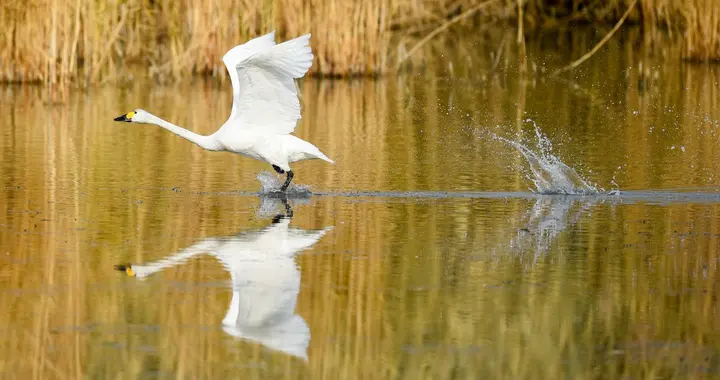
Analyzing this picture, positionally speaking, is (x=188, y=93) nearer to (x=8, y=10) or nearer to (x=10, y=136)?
(x=8, y=10)

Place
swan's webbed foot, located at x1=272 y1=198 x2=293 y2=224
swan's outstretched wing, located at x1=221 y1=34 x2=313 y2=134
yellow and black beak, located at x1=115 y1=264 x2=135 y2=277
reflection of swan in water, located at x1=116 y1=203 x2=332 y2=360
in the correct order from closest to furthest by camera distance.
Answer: reflection of swan in water, located at x1=116 y1=203 x2=332 y2=360 → yellow and black beak, located at x1=115 y1=264 x2=135 y2=277 → swan's webbed foot, located at x1=272 y1=198 x2=293 y2=224 → swan's outstretched wing, located at x1=221 y1=34 x2=313 y2=134

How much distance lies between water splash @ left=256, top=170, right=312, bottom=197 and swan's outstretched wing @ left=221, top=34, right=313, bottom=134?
15.9 inches

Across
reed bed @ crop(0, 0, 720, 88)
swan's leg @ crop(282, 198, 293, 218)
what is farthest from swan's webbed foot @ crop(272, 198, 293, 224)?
reed bed @ crop(0, 0, 720, 88)

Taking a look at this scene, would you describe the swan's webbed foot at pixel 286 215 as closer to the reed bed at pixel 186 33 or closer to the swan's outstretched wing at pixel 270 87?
the swan's outstretched wing at pixel 270 87

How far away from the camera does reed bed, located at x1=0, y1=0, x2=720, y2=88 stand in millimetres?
18969

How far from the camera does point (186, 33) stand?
21.3m

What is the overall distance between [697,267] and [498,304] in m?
1.50

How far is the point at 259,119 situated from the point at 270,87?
15.6 inches

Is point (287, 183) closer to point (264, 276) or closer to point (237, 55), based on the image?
point (237, 55)

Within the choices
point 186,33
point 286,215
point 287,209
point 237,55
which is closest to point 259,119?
point 237,55

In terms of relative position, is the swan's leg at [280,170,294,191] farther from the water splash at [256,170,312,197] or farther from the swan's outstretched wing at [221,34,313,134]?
the swan's outstretched wing at [221,34,313,134]

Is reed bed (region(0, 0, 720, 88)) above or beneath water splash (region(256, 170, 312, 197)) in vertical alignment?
above

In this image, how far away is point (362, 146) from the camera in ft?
47.1

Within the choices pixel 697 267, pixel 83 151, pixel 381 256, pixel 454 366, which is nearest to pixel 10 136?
pixel 83 151
